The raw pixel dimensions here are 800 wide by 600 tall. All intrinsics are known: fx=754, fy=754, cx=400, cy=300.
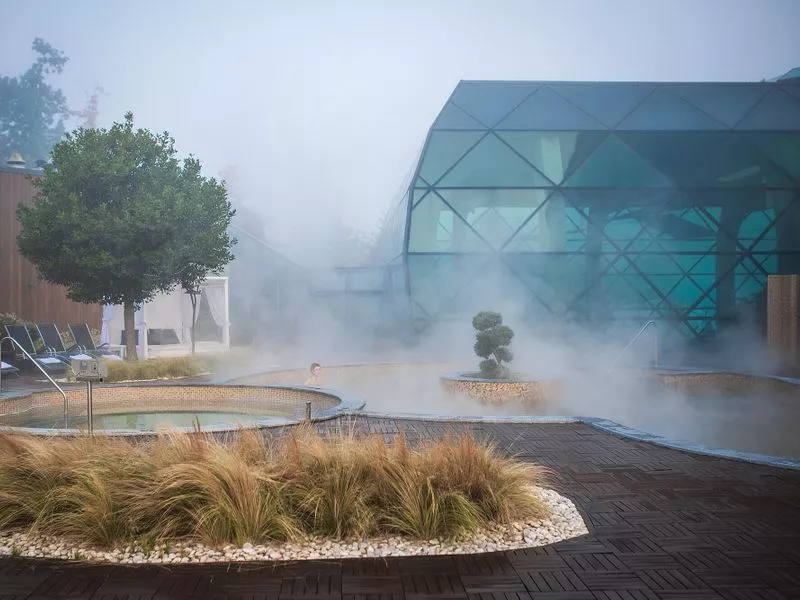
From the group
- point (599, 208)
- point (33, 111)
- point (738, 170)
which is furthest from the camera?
point (33, 111)

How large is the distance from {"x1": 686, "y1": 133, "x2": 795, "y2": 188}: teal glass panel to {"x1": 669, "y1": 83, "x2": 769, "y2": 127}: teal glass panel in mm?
1062

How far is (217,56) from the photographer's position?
87250mm

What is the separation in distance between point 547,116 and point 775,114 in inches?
254

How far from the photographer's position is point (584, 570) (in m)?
3.79

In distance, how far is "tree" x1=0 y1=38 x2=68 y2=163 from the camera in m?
53.1

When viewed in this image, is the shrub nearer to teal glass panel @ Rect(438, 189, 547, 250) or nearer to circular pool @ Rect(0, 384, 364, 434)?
circular pool @ Rect(0, 384, 364, 434)

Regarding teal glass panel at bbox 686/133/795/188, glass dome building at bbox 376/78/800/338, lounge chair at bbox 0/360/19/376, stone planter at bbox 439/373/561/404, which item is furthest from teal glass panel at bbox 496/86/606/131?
lounge chair at bbox 0/360/19/376

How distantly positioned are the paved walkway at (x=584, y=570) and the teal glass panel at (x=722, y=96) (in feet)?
59.6

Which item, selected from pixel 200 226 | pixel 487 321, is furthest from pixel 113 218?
pixel 487 321

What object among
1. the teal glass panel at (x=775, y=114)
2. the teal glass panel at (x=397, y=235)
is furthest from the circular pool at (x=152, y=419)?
the teal glass panel at (x=775, y=114)

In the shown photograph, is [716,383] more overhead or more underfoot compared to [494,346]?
more underfoot

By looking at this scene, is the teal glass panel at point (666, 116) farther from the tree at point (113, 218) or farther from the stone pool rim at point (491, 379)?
the tree at point (113, 218)

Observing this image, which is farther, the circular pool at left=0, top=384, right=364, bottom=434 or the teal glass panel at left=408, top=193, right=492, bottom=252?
the teal glass panel at left=408, top=193, right=492, bottom=252

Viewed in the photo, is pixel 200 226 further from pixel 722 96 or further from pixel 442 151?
pixel 722 96
